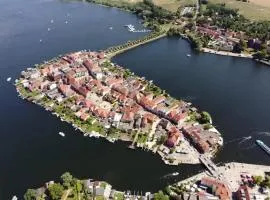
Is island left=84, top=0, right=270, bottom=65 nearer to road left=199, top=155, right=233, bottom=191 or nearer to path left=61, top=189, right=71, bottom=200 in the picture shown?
road left=199, top=155, right=233, bottom=191

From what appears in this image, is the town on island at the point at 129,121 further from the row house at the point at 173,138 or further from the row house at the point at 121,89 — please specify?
the row house at the point at 121,89

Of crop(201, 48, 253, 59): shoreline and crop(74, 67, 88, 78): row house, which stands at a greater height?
crop(201, 48, 253, 59): shoreline

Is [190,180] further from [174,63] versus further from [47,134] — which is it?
[174,63]

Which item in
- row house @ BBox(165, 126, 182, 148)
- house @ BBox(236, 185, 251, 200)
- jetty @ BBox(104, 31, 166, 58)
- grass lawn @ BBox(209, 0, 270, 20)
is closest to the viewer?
house @ BBox(236, 185, 251, 200)

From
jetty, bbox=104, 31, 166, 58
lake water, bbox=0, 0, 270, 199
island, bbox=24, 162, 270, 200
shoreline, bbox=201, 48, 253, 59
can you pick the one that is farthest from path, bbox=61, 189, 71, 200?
shoreline, bbox=201, 48, 253, 59

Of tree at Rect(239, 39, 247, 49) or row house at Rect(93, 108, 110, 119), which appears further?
tree at Rect(239, 39, 247, 49)

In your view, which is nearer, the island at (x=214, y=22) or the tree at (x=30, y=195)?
the tree at (x=30, y=195)

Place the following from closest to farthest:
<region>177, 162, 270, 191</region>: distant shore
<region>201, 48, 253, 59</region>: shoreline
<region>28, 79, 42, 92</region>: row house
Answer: <region>177, 162, 270, 191</region>: distant shore
<region>28, 79, 42, 92</region>: row house
<region>201, 48, 253, 59</region>: shoreline

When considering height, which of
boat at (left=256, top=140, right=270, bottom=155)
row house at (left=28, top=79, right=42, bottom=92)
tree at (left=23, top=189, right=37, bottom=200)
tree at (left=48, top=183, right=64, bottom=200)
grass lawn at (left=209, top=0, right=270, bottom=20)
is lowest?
tree at (left=23, top=189, right=37, bottom=200)

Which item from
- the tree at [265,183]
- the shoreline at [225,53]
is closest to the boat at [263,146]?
the tree at [265,183]
